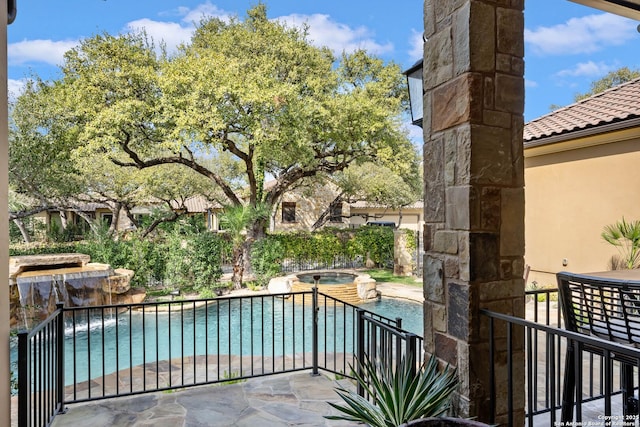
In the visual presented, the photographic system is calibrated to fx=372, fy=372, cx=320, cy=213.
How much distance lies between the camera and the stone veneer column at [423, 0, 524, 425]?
1841 millimetres

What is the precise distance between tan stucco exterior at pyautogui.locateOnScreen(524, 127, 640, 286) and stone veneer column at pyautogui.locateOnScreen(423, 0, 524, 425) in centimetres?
573

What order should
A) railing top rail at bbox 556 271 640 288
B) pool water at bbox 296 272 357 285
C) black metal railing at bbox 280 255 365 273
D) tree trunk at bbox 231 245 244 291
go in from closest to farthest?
railing top rail at bbox 556 271 640 288 → pool water at bbox 296 272 357 285 → tree trunk at bbox 231 245 244 291 → black metal railing at bbox 280 255 365 273

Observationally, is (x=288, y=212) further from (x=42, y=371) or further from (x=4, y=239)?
(x=4, y=239)

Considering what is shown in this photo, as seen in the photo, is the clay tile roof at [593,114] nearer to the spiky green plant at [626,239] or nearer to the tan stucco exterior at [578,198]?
the tan stucco exterior at [578,198]

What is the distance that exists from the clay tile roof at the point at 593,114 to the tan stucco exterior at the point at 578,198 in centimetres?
30

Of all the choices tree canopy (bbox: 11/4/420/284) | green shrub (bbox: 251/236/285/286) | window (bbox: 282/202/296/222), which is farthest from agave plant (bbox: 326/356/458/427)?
window (bbox: 282/202/296/222)

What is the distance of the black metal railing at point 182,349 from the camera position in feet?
8.43

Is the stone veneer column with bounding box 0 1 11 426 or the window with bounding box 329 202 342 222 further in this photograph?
the window with bounding box 329 202 342 222

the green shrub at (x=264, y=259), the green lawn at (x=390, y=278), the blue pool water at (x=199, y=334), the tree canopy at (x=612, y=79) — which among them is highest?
the tree canopy at (x=612, y=79)

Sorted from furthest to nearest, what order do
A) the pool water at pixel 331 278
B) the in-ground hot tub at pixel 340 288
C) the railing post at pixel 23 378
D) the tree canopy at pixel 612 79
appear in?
the tree canopy at pixel 612 79
the pool water at pixel 331 278
the in-ground hot tub at pixel 340 288
the railing post at pixel 23 378

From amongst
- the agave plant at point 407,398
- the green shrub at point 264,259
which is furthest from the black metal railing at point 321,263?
the agave plant at point 407,398

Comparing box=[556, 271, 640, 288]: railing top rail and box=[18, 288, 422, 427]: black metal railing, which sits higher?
box=[556, 271, 640, 288]: railing top rail

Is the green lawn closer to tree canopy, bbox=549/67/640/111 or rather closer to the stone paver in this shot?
the stone paver

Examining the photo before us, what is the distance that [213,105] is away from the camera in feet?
31.9
